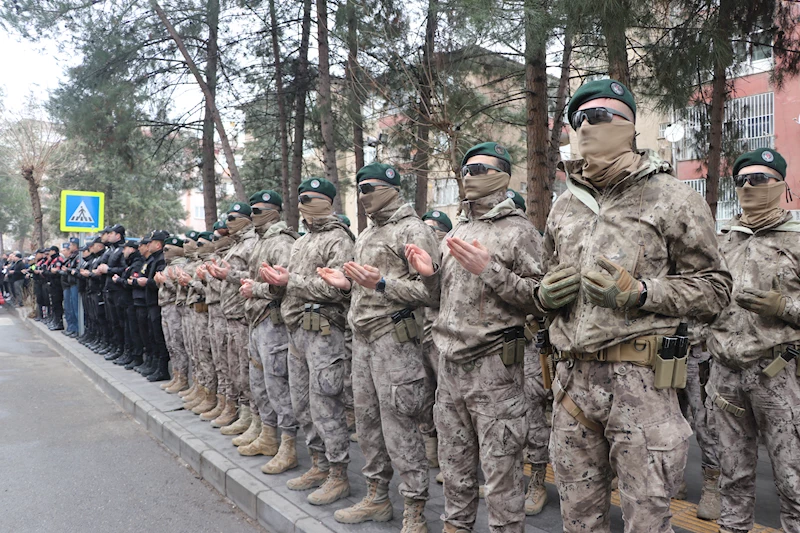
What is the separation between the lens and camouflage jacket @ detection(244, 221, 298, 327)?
5.73 m

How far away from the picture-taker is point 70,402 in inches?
356

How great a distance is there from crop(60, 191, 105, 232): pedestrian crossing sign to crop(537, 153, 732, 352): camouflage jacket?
13552mm

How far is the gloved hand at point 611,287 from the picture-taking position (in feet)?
7.98

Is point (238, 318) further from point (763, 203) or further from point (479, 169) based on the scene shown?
point (763, 203)

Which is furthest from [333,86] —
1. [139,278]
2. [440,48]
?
[139,278]

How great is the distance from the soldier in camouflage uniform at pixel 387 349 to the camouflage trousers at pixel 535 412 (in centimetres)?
100

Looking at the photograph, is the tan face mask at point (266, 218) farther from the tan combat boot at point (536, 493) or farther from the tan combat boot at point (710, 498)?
the tan combat boot at point (710, 498)

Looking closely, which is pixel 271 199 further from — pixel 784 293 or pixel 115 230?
pixel 115 230

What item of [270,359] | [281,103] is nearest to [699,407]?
[270,359]

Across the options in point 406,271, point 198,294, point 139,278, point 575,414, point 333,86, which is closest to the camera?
point 575,414

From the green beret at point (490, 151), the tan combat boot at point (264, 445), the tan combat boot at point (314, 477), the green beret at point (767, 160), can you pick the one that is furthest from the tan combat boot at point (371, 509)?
the green beret at point (767, 160)

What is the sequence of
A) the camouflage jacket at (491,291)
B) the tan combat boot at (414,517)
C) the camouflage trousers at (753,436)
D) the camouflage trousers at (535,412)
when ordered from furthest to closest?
the camouflage trousers at (535,412) → the tan combat boot at (414,517) → the camouflage trousers at (753,436) → the camouflage jacket at (491,291)

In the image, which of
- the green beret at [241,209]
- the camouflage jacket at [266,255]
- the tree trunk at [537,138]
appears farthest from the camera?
the tree trunk at [537,138]

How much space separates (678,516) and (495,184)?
8.92 ft
